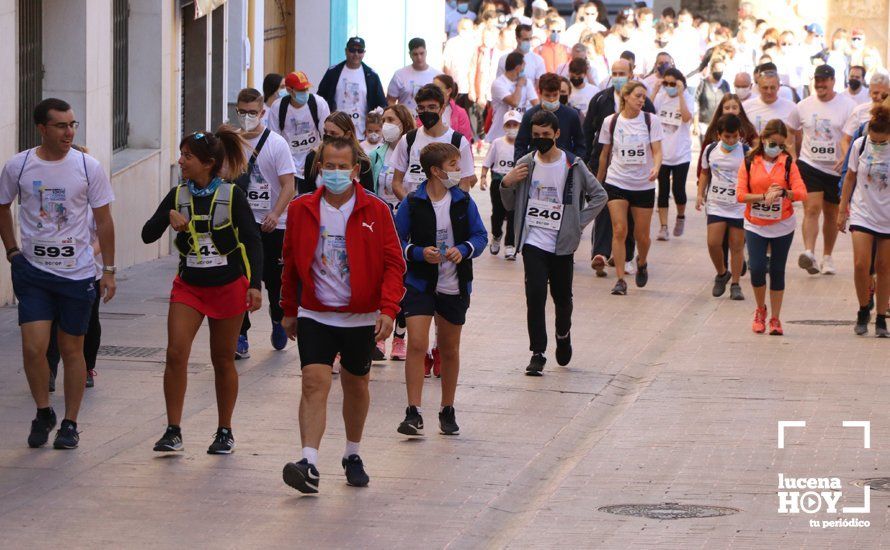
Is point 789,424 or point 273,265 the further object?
point 273,265

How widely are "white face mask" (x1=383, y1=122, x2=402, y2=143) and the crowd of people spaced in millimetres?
14

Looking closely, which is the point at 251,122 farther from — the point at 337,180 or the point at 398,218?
the point at 337,180

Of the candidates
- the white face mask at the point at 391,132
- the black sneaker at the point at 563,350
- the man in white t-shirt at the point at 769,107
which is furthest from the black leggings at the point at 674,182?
the black sneaker at the point at 563,350

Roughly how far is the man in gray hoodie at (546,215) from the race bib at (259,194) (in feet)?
5.08

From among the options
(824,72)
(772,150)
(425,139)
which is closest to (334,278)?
(425,139)

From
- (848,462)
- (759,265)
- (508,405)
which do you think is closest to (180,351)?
(508,405)

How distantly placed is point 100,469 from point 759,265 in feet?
21.4

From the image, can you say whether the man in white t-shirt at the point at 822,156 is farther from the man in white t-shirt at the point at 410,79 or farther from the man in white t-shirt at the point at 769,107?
the man in white t-shirt at the point at 410,79

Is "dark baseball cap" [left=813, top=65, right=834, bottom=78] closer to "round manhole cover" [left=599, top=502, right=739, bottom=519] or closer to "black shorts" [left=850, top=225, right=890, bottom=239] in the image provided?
"black shorts" [left=850, top=225, right=890, bottom=239]

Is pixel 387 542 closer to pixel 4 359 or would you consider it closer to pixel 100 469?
pixel 100 469

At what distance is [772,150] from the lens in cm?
1407

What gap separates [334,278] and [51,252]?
1.83 metres

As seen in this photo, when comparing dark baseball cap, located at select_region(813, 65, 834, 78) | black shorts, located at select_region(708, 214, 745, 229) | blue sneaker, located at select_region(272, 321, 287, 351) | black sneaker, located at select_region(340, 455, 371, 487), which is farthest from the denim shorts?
dark baseball cap, located at select_region(813, 65, 834, 78)

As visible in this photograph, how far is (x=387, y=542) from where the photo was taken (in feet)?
25.2
